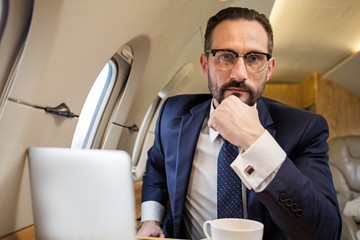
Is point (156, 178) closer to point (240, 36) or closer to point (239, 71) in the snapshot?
point (239, 71)

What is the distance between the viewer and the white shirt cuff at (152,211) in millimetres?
1457

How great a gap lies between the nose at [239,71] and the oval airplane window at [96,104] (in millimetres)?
2004

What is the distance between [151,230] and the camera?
4.57 ft

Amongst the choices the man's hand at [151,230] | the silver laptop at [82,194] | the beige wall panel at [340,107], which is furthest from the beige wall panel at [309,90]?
the silver laptop at [82,194]

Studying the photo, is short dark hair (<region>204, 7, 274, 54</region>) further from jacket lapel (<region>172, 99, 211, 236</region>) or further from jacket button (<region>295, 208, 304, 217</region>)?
jacket button (<region>295, 208, 304, 217</region>)

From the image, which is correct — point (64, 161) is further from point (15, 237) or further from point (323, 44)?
point (323, 44)

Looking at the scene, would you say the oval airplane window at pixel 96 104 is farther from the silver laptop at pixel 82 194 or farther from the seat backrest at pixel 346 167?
the seat backrest at pixel 346 167

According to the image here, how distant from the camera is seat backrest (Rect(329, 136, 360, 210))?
11.6 feet

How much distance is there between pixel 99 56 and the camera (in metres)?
2.19

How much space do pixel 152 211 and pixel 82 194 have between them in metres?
0.82

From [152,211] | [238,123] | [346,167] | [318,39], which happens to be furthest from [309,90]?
[238,123]

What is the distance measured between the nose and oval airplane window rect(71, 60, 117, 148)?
2004 millimetres

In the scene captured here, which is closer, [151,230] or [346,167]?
[151,230]

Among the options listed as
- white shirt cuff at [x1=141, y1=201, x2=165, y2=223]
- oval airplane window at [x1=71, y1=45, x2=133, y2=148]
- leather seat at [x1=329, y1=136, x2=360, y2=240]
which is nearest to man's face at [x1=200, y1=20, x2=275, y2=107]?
white shirt cuff at [x1=141, y1=201, x2=165, y2=223]
